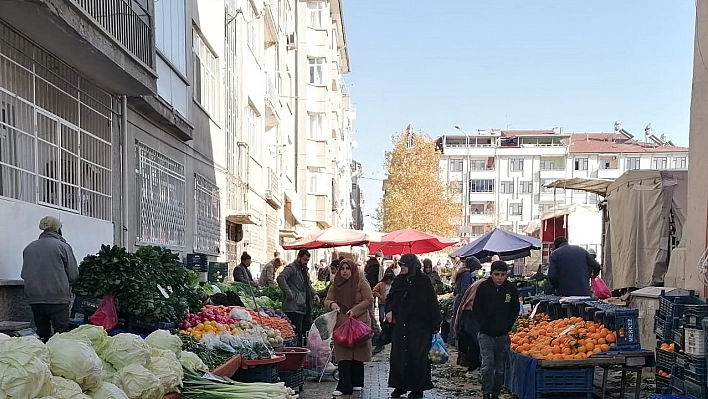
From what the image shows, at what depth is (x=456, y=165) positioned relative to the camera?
86.7 metres

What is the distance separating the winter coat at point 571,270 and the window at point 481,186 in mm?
73012

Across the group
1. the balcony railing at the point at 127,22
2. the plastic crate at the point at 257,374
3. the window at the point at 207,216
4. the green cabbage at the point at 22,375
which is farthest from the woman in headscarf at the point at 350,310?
the window at the point at 207,216

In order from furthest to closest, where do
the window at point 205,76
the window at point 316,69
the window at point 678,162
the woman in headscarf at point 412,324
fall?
the window at point 678,162, the window at point 316,69, the window at point 205,76, the woman in headscarf at point 412,324

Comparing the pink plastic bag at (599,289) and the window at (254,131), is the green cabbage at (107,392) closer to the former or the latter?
the pink plastic bag at (599,289)

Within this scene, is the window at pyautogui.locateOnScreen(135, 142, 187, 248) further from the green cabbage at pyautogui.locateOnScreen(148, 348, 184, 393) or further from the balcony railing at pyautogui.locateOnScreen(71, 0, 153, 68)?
the green cabbage at pyautogui.locateOnScreen(148, 348, 184, 393)

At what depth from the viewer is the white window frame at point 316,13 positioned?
128ft

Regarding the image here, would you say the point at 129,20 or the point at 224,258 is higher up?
Answer: the point at 129,20

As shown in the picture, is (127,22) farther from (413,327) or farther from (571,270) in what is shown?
(571,270)

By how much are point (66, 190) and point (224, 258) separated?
10576mm

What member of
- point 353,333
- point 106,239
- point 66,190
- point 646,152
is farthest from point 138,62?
point 646,152

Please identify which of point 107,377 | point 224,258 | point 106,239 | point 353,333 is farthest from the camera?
point 224,258

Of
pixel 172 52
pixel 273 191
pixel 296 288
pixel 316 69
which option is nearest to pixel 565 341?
pixel 296 288

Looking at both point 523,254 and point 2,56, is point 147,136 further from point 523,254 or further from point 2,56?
point 523,254

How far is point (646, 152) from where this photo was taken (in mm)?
76312
